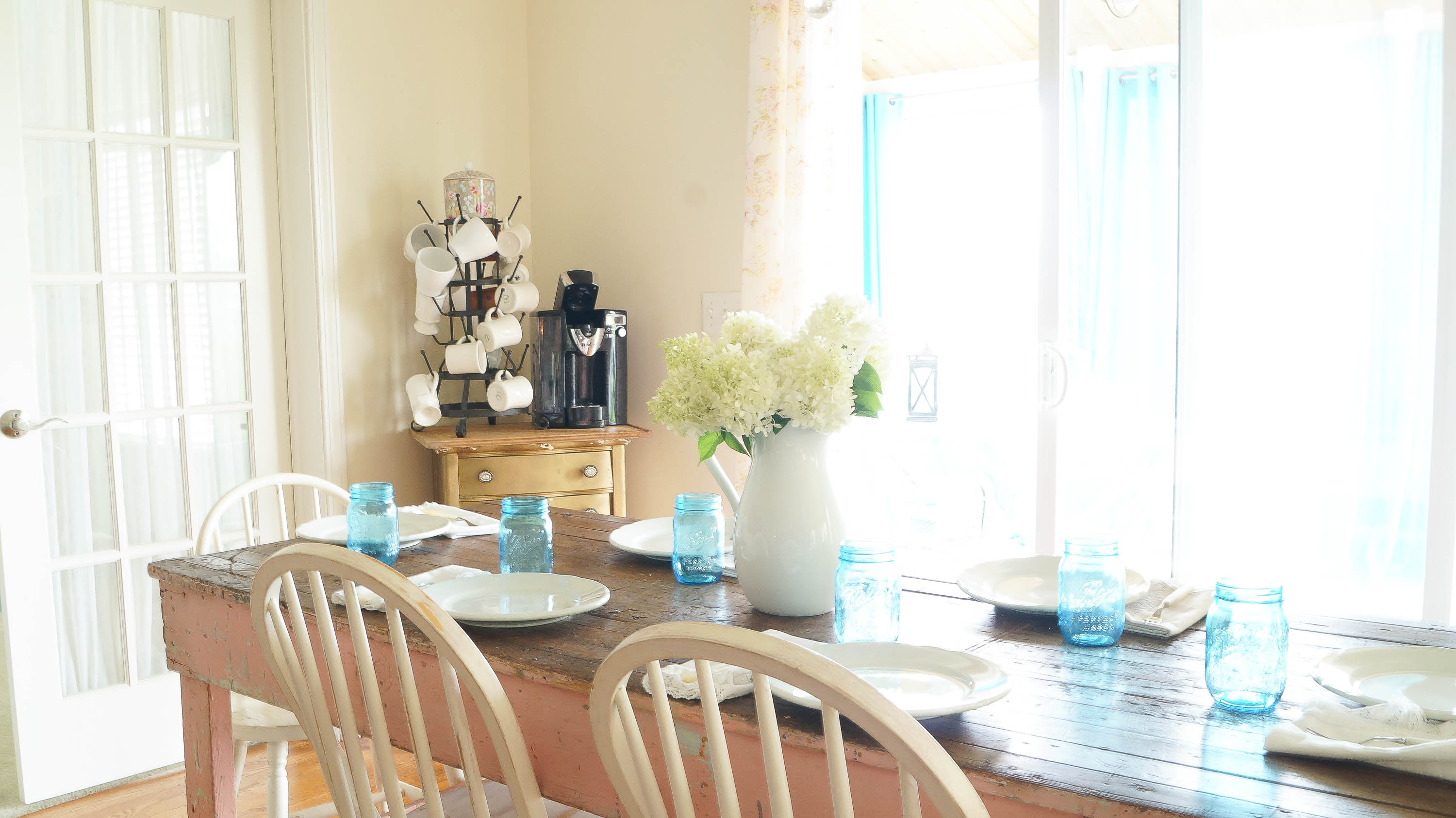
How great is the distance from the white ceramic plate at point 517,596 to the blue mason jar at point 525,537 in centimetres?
6

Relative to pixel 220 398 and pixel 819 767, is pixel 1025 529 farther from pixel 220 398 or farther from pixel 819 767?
pixel 819 767

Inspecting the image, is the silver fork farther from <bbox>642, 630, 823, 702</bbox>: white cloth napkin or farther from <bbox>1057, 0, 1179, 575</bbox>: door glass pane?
<bbox>1057, 0, 1179, 575</bbox>: door glass pane

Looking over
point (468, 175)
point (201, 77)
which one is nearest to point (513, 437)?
Result: point (468, 175)

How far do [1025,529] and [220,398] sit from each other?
3365 mm

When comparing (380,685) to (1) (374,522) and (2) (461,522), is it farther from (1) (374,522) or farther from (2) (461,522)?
(2) (461,522)

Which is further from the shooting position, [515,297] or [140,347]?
[515,297]

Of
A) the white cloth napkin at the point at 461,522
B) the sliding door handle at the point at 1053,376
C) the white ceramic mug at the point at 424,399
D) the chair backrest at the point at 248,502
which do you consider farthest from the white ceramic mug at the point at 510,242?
the sliding door handle at the point at 1053,376

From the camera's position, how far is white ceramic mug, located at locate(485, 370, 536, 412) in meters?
2.96

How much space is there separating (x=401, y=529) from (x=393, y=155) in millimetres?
1631

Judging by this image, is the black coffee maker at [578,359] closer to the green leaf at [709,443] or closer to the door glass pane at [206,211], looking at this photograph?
the door glass pane at [206,211]

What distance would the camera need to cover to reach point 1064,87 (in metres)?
2.49

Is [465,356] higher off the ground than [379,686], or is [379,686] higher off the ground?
[465,356]

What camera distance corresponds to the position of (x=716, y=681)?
1.05 m

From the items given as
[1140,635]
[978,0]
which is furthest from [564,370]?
[978,0]
